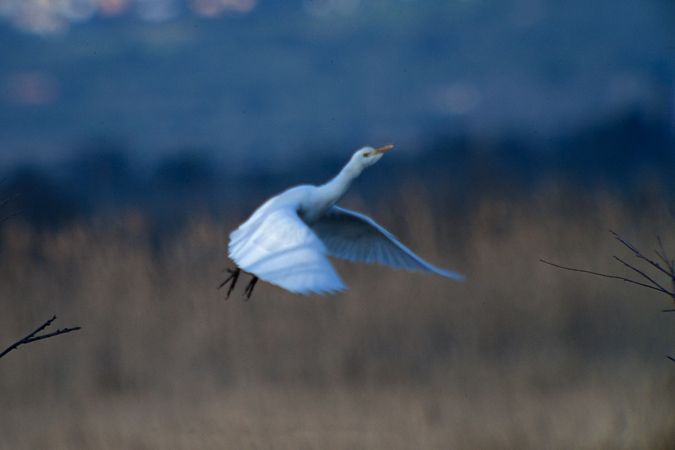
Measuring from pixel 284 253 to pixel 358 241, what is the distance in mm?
695

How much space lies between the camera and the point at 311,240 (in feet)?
4.59

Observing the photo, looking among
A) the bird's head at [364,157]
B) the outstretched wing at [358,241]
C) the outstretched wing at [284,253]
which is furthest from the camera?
the outstretched wing at [358,241]

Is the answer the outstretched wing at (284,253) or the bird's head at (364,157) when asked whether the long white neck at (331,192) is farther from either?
the outstretched wing at (284,253)

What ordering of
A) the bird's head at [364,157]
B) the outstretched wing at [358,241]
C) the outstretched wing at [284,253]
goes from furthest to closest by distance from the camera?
the outstretched wing at [358,241]
the bird's head at [364,157]
the outstretched wing at [284,253]

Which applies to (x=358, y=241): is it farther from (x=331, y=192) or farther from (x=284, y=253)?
(x=284, y=253)

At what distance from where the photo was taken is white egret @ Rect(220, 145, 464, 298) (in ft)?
4.28

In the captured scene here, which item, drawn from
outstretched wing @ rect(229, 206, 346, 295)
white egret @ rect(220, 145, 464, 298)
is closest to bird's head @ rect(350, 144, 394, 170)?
white egret @ rect(220, 145, 464, 298)

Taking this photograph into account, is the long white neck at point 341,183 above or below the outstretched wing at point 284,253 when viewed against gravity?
above

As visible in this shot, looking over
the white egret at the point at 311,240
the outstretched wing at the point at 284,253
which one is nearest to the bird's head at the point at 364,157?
the white egret at the point at 311,240

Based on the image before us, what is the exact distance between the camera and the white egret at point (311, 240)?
4.28 ft

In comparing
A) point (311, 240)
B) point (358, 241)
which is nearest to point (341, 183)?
point (311, 240)

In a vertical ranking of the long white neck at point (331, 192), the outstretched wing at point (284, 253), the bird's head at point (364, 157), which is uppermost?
the bird's head at point (364, 157)

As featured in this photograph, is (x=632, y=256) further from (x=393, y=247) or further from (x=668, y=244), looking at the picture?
(x=393, y=247)

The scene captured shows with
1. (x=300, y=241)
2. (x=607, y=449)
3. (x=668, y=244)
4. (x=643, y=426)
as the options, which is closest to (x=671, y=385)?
(x=643, y=426)
